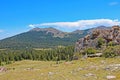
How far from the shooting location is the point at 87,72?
31203mm

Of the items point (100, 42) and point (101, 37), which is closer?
point (100, 42)

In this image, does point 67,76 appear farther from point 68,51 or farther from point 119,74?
point 68,51

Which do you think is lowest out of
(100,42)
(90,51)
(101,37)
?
(90,51)

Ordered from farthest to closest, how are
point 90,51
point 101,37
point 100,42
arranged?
point 101,37, point 100,42, point 90,51

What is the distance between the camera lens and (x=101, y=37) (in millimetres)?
56406

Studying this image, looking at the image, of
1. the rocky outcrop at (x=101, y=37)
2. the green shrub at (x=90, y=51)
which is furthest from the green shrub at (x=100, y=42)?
the green shrub at (x=90, y=51)

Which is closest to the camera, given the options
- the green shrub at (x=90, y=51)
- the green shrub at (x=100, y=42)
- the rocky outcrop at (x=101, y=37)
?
the green shrub at (x=90, y=51)

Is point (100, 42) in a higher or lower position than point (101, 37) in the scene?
lower

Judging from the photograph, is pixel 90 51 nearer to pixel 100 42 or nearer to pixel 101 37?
pixel 100 42

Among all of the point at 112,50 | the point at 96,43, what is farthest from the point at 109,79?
the point at 96,43

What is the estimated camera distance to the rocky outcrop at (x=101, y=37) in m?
55.0

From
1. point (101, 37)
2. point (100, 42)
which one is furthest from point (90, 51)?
point (101, 37)

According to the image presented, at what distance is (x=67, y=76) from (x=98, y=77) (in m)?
3.78

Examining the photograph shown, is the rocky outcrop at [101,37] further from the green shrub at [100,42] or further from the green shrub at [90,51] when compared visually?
the green shrub at [90,51]
